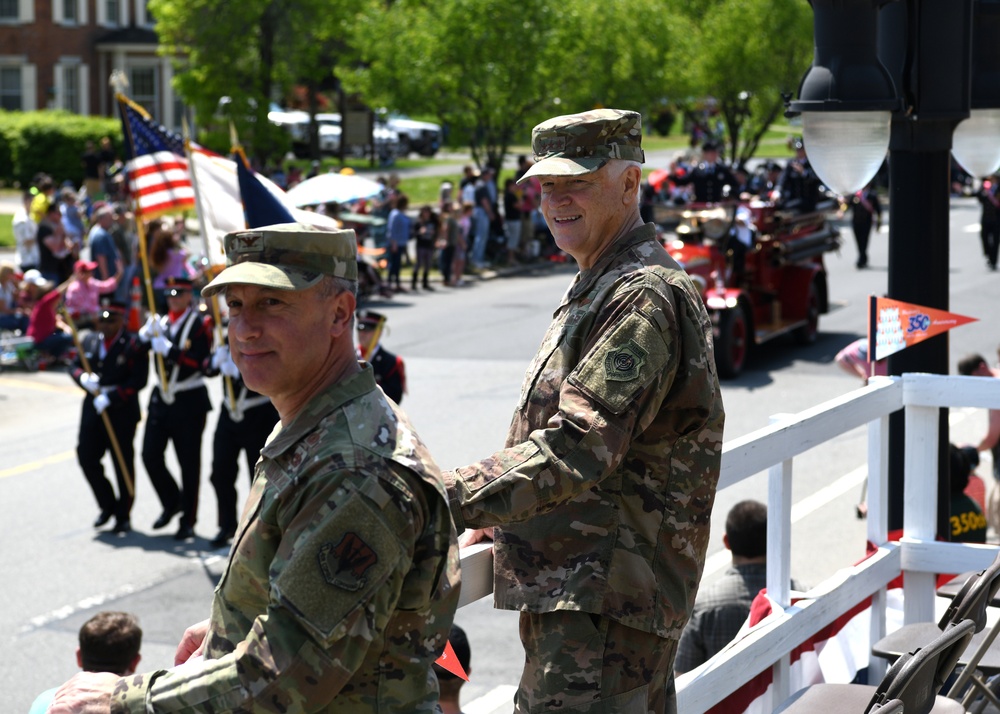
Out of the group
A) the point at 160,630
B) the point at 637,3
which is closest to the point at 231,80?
the point at 637,3

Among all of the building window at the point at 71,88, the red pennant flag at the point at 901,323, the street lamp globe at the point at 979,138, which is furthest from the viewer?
the building window at the point at 71,88

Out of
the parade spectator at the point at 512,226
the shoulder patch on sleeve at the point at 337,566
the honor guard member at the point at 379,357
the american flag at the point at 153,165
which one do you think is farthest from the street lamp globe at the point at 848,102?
the parade spectator at the point at 512,226

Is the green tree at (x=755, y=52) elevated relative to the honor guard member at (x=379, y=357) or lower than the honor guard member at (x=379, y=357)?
elevated

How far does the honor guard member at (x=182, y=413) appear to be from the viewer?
33.7 ft

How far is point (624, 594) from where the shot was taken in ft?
10.2

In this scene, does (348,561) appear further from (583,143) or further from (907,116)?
(907,116)

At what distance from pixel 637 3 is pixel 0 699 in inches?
1238

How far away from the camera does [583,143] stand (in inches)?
129

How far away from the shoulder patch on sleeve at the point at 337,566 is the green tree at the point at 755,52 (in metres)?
36.9

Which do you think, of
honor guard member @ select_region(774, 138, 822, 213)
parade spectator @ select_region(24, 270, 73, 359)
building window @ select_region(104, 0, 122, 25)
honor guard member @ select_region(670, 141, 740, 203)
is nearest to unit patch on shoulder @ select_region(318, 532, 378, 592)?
parade spectator @ select_region(24, 270, 73, 359)

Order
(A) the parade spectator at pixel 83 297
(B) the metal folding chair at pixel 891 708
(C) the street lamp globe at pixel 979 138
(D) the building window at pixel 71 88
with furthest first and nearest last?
(D) the building window at pixel 71 88, (A) the parade spectator at pixel 83 297, (C) the street lamp globe at pixel 979 138, (B) the metal folding chair at pixel 891 708

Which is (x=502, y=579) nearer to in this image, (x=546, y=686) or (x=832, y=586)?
(x=546, y=686)

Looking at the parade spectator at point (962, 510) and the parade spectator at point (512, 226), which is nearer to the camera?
the parade spectator at point (962, 510)

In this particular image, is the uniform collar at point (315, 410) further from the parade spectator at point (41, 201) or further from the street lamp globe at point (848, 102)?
the parade spectator at point (41, 201)
